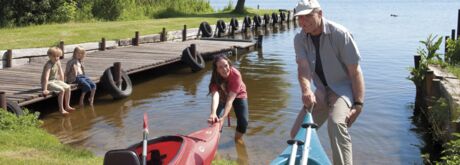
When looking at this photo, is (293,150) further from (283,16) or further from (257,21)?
(283,16)

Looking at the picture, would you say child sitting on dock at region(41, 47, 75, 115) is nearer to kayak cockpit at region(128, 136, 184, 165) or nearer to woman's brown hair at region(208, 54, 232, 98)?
woman's brown hair at region(208, 54, 232, 98)

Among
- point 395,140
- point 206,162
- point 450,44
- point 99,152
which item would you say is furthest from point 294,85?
point 206,162

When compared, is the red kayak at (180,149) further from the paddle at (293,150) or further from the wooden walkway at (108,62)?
the wooden walkway at (108,62)

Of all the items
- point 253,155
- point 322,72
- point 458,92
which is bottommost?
point 253,155

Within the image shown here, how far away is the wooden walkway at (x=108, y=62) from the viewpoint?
10812 mm

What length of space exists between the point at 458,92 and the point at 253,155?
11.2 ft

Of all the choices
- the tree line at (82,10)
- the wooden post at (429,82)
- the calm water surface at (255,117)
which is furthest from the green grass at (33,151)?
the tree line at (82,10)

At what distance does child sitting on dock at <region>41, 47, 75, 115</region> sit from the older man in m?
6.79

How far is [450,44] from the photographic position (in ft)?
43.7

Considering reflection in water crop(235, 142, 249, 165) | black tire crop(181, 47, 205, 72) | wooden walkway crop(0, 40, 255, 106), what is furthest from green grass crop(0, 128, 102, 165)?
black tire crop(181, 47, 205, 72)

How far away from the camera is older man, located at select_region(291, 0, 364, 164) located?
4.81 meters

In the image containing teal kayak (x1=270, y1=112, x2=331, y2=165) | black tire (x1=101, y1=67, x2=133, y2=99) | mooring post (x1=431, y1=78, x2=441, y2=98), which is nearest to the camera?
teal kayak (x1=270, y1=112, x2=331, y2=165)

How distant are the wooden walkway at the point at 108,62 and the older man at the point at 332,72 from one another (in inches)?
264

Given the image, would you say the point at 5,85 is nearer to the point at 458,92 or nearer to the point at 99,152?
the point at 99,152
